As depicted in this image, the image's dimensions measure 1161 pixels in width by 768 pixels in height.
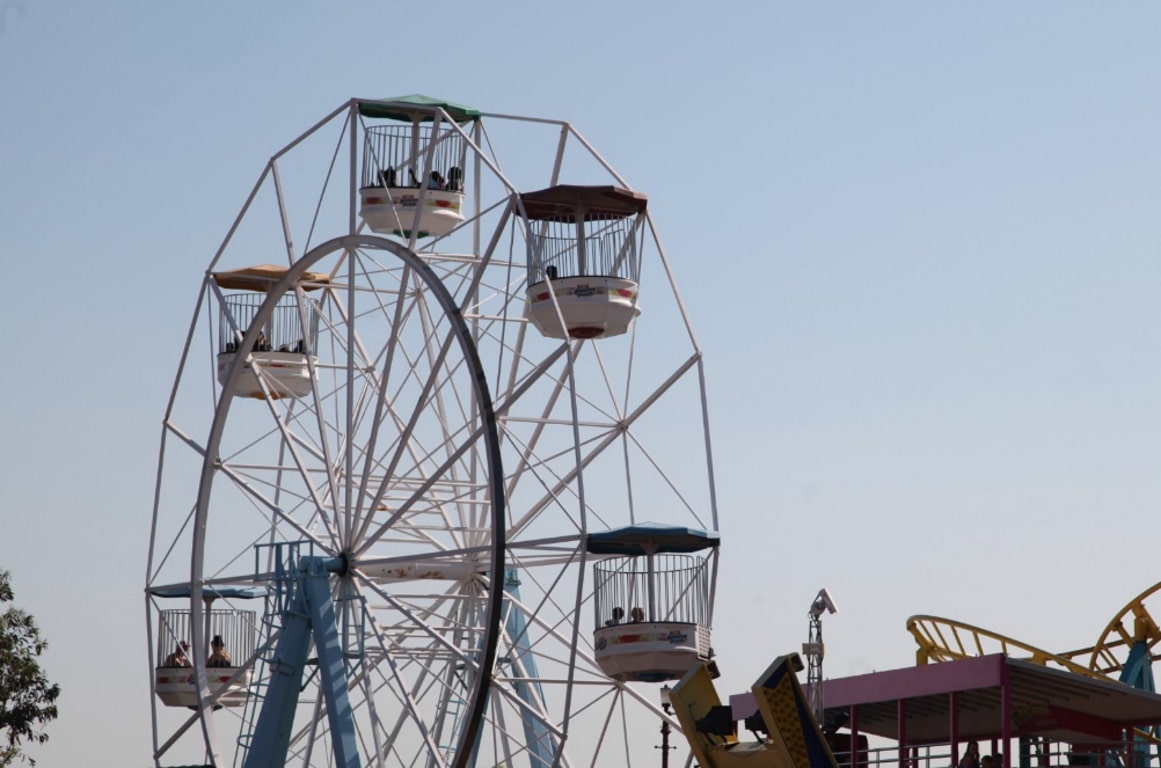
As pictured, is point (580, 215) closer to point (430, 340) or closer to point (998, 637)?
point (430, 340)

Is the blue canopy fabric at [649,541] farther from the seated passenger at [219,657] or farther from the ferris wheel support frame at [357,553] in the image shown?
the seated passenger at [219,657]

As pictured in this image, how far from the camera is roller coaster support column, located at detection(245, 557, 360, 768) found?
124ft

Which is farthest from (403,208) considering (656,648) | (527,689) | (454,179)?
(656,648)

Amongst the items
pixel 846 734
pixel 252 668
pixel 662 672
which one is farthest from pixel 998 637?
pixel 252 668

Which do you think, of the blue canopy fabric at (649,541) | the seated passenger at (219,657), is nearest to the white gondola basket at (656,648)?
the blue canopy fabric at (649,541)

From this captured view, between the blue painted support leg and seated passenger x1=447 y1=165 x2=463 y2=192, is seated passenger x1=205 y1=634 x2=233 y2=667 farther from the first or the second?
seated passenger x1=447 y1=165 x2=463 y2=192

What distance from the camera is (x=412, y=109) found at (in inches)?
1587

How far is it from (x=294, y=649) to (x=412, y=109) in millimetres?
9385

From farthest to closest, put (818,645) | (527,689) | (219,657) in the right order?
1. (219,657)
2. (527,689)
3. (818,645)

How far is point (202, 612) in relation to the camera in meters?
41.8

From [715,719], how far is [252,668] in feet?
35.9

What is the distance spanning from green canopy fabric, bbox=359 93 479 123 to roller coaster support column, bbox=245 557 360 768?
25.4 ft

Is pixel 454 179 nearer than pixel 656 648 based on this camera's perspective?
No

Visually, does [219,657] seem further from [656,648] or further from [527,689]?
[656,648]
